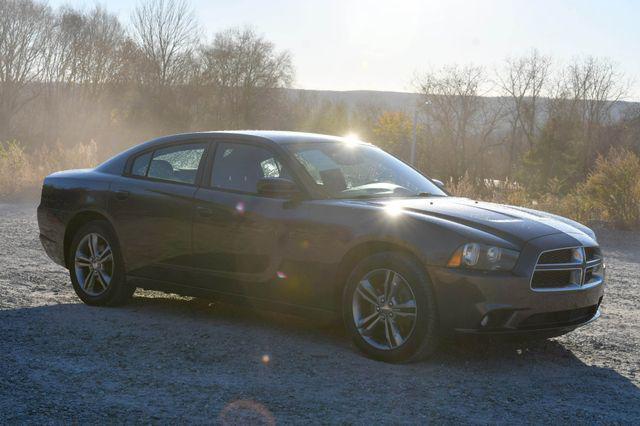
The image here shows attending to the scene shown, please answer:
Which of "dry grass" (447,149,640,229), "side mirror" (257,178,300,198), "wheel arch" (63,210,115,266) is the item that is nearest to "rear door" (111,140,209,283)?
"wheel arch" (63,210,115,266)

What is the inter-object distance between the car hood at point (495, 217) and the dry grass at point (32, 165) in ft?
58.0

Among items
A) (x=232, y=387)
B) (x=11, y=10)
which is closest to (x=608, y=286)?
(x=232, y=387)

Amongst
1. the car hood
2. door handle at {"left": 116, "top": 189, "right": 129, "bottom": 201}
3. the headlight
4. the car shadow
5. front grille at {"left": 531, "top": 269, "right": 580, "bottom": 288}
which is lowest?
the car shadow

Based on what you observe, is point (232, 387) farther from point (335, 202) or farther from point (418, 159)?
point (418, 159)

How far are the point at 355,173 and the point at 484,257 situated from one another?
1.51 m

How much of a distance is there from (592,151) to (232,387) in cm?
6812

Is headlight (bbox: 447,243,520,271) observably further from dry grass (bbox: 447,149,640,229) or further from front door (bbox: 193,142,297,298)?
dry grass (bbox: 447,149,640,229)

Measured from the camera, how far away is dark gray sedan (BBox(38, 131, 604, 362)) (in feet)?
17.0

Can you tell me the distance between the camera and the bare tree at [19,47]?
223 feet

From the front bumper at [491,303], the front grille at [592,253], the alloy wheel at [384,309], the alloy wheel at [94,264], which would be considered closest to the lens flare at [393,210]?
the alloy wheel at [384,309]

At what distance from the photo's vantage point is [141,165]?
7.20 metres

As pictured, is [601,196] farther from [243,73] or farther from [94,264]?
[243,73]

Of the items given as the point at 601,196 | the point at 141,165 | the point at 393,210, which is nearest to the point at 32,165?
the point at 601,196

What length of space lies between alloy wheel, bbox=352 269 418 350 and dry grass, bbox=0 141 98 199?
1779 centimetres
